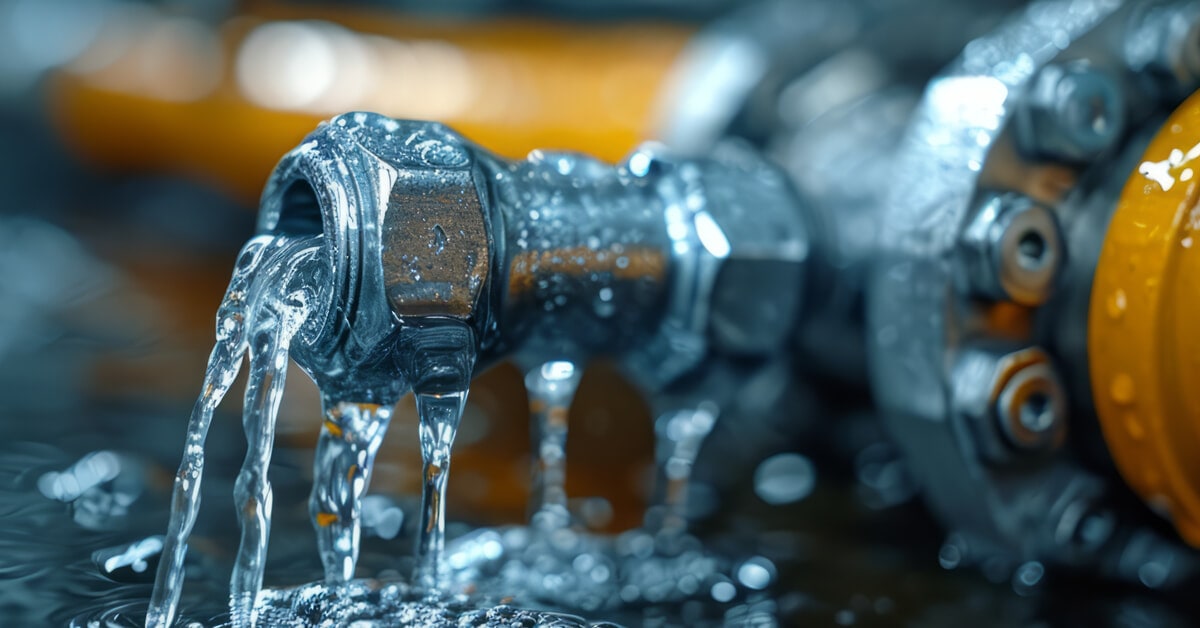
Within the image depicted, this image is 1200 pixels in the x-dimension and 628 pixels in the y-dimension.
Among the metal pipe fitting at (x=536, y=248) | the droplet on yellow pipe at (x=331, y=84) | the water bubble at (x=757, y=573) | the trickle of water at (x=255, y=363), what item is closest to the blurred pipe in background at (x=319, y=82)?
the droplet on yellow pipe at (x=331, y=84)

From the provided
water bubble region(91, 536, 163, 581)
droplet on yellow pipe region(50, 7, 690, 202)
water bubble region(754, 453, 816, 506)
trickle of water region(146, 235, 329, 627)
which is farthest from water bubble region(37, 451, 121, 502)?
droplet on yellow pipe region(50, 7, 690, 202)

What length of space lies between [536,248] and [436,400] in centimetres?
12

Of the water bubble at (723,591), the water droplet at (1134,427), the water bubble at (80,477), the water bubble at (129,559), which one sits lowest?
the water bubble at (723,591)

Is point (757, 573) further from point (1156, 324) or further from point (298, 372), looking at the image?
point (298, 372)

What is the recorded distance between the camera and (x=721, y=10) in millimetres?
1746

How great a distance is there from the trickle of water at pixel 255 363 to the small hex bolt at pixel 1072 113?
→ 1.40 feet

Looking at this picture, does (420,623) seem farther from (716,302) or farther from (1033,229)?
(1033,229)

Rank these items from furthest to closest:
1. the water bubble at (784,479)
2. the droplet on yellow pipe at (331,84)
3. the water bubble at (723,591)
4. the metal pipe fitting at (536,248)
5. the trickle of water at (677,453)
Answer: the droplet on yellow pipe at (331,84)
the water bubble at (784,479)
the trickle of water at (677,453)
the water bubble at (723,591)
the metal pipe fitting at (536,248)

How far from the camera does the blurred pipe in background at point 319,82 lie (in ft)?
4.99

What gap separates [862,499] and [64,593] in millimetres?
580

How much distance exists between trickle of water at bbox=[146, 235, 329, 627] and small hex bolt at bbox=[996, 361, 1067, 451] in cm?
40

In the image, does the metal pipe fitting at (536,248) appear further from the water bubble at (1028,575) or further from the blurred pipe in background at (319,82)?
the blurred pipe in background at (319,82)

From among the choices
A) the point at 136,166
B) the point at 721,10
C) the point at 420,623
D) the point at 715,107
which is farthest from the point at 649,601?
the point at 136,166

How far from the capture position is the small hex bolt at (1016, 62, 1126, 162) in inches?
28.4
